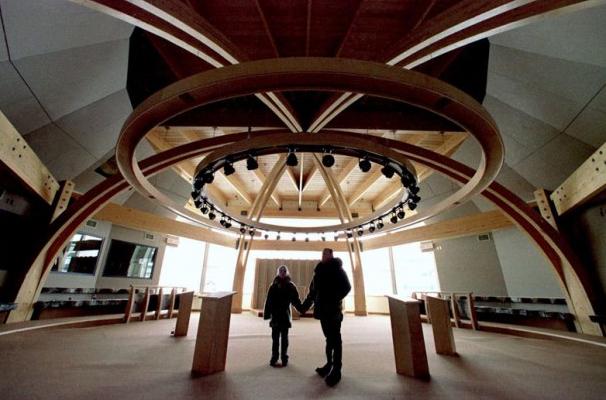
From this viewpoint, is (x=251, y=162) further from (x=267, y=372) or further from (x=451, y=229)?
(x=451, y=229)

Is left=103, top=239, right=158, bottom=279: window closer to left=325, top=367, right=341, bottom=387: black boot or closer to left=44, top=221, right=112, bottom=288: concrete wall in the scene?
left=44, top=221, right=112, bottom=288: concrete wall

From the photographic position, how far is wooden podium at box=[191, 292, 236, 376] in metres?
3.10

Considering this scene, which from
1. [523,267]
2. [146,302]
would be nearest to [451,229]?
[523,267]

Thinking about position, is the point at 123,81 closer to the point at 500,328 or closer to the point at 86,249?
the point at 86,249

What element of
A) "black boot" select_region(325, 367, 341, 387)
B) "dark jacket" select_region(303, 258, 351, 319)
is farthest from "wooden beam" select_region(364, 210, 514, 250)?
"black boot" select_region(325, 367, 341, 387)

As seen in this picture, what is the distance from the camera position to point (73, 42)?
406 centimetres

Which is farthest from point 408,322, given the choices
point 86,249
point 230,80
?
point 86,249

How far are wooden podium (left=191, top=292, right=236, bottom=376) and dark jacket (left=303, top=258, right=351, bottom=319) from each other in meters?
1.35

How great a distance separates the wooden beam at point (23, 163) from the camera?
A: 3.77m

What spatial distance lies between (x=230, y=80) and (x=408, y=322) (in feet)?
12.3

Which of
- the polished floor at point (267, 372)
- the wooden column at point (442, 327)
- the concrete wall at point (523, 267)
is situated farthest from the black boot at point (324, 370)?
the concrete wall at point (523, 267)

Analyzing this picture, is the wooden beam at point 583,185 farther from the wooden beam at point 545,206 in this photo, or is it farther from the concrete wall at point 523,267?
the concrete wall at point 523,267

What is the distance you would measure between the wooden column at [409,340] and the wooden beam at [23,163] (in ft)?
→ 21.6

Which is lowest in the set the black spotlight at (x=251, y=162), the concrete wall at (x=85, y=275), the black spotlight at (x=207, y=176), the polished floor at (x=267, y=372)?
the polished floor at (x=267, y=372)
